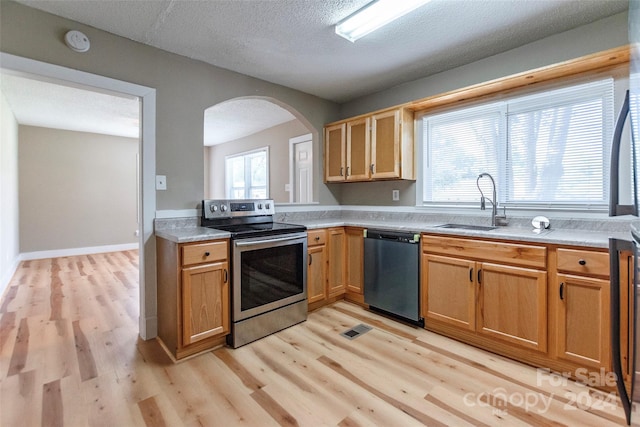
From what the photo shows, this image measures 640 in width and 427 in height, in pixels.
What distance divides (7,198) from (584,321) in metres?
6.29

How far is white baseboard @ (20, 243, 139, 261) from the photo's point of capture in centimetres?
536

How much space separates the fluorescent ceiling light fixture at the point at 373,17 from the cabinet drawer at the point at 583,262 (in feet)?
5.91

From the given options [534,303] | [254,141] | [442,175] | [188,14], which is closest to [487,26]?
Answer: [442,175]

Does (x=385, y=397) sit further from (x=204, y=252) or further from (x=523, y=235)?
(x=204, y=252)

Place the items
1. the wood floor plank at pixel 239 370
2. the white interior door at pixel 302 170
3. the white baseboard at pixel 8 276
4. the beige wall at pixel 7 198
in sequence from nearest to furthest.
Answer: the wood floor plank at pixel 239 370, the white baseboard at pixel 8 276, the beige wall at pixel 7 198, the white interior door at pixel 302 170

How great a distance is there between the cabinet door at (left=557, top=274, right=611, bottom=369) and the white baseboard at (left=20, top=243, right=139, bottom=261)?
282 inches

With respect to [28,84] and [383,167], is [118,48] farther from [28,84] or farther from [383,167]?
[383,167]

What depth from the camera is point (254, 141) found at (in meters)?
6.12

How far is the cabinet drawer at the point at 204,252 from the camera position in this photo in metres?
Answer: 2.09

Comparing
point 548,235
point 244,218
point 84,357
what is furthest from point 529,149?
point 84,357

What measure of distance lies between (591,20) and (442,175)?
1.53m

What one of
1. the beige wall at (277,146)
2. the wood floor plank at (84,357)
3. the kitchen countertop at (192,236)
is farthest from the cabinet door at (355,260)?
the beige wall at (277,146)

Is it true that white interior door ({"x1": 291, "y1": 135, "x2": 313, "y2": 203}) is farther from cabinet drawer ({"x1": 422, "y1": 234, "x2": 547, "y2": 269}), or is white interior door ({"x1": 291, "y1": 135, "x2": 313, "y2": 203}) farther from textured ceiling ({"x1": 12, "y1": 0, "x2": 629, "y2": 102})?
cabinet drawer ({"x1": 422, "y1": 234, "x2": 547, "y2": 269})

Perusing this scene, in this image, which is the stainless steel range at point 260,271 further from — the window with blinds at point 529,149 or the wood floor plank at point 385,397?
the window with blinds at point 529,149
